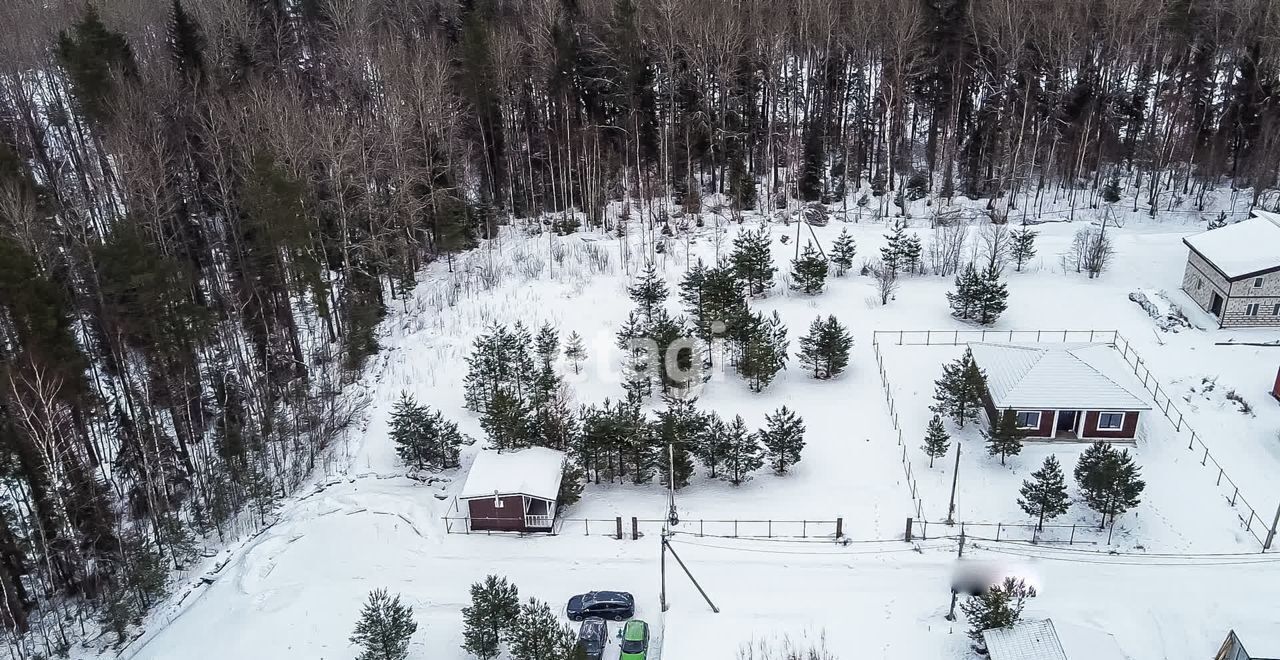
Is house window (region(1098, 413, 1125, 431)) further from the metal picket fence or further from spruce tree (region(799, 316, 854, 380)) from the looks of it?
spruce tree (region(799, 316, 854, 380))

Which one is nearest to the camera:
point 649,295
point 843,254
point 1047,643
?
point 1047,643

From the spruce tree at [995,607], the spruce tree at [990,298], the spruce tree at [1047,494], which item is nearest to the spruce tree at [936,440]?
the spruce tree at [1047,494]

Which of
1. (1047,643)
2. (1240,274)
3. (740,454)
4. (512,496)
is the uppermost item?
(1240,274)

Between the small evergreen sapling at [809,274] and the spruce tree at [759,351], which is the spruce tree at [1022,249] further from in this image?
the spruce tree at [759,351]

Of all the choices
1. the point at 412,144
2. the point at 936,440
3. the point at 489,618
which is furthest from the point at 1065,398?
the point at 412,144

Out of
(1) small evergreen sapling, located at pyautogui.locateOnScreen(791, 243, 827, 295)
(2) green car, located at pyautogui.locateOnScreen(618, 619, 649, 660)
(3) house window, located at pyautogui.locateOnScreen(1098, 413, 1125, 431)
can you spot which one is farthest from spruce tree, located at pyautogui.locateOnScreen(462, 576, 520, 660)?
(1) small evergreen sapling, located at pyautogui.locateOnScreen(791, 243, 827, 295)

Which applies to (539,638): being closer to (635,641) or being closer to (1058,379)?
(635,641)
